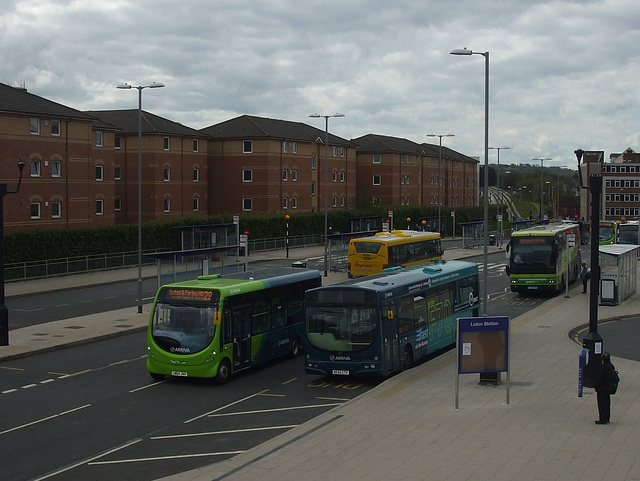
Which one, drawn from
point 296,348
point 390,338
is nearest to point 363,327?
point 390,338

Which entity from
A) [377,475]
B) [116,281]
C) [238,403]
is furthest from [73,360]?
[116,281]

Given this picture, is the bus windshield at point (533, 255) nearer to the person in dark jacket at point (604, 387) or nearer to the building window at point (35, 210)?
the person in dark jacket at point (604, 387)

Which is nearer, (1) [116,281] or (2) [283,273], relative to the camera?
(2) [283,273]

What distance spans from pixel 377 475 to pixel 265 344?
1049cm

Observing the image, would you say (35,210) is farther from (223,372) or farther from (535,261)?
(223,372)

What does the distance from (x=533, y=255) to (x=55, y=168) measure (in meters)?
32.2

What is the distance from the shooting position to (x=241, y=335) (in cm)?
2116

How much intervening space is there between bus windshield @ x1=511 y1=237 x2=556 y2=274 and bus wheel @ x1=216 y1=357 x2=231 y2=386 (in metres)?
22.1

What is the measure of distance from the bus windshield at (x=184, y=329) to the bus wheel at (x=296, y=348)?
459cm

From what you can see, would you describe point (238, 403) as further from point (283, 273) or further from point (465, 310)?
point (465, 310)

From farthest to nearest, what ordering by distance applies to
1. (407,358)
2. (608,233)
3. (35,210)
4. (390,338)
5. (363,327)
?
(608,233) < (35,210) < (407,358) < (390,338) < (363,327)

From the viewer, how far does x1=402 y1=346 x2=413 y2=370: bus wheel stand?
69.9 ft

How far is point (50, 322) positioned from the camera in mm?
30562

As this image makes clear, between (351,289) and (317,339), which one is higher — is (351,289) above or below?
above
